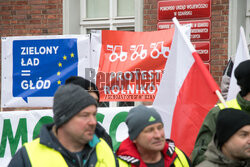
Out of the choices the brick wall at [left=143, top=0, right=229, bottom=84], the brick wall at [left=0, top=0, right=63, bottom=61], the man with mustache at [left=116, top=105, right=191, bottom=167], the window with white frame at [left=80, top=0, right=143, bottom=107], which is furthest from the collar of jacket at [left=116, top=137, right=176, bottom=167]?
the brick wall at [left=0, top=0, right=63, bottom=61]

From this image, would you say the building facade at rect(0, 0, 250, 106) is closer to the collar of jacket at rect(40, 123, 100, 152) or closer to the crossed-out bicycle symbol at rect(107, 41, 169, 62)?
the crossed-out bicycle symbol at rect(107, 41, 169, 62)

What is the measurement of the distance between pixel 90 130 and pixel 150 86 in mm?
3487

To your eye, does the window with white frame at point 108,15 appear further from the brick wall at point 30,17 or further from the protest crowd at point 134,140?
the protest crowd at point 134,140

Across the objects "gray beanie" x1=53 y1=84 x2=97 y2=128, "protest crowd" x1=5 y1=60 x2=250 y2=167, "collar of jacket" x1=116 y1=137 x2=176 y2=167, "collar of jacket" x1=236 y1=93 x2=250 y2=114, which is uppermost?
"gray beanie" x1=53 y1=84 x2=97 y2=128

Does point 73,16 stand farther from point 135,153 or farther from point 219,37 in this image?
point 135,153

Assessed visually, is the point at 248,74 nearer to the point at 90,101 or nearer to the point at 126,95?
the point at 90,101

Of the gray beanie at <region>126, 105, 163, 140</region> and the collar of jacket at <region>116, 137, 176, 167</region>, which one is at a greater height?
the gray beanie at <region>126, 105, 163, 140</region>

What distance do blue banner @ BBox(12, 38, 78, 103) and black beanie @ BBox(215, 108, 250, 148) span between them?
373cm

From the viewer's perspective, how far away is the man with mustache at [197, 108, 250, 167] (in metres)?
3.02

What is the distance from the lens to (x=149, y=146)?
10.4 ft

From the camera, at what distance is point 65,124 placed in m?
2.76

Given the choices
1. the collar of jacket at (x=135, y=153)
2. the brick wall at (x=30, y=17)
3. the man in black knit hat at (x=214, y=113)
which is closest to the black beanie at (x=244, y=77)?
the man in black knit hat at (x=214, y=113)

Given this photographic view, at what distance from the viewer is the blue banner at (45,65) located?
21.5ft

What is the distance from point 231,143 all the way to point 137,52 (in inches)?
130
